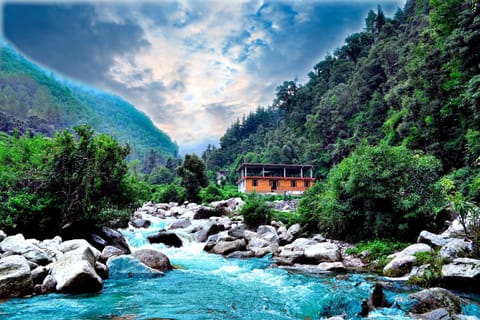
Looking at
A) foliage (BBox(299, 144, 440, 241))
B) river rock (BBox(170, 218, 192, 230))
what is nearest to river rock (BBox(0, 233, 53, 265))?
foliage (BBox(299, 144, 440, 241))

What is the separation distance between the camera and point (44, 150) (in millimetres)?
13242

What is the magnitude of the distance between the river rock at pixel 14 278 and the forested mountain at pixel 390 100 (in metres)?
13.7

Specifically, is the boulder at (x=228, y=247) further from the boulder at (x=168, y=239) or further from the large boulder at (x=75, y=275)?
the large boulder at (x=75, y=275)

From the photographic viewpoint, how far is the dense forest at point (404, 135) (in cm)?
1320

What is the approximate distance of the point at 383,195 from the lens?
12883 millimetres

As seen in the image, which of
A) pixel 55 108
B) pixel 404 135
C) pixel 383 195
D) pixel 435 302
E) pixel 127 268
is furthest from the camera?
pixel 55 108

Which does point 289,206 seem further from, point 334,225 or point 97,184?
point 97,184

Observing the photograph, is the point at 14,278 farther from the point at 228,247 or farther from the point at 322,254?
the point at 322,254

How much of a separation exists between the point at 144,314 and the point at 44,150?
32.8 feet

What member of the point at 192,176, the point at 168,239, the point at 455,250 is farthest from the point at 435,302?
the point at 192,176

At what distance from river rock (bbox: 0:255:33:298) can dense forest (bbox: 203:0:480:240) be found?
444 inches

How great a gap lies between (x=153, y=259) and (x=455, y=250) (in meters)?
9.04

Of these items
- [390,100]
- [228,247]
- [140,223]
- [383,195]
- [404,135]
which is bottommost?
[228,247]

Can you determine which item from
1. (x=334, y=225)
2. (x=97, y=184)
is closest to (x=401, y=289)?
(x=334, y=225)
